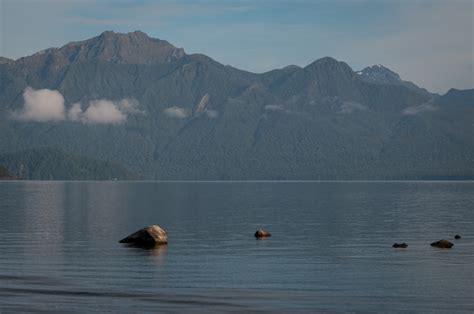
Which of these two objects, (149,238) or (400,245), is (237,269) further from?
(400,245)

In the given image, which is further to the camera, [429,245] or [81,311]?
[429,245]

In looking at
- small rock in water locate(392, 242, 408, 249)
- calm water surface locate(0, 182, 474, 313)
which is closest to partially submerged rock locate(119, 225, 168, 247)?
calm water surface locate(0, 182, 474, 313)

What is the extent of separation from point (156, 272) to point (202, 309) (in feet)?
51.1

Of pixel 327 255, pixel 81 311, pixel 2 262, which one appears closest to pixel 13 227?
pixel 2 262

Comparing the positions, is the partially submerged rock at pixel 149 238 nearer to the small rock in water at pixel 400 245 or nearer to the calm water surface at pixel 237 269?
the calm water surface at pixel 237 269

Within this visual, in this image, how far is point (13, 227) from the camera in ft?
324

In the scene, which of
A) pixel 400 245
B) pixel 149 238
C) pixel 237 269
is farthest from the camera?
pixel 149 238

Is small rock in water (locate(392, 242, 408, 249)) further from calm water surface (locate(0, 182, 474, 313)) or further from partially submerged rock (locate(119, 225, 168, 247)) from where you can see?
partially submerged rock (locate(119, 225, 168, 247))

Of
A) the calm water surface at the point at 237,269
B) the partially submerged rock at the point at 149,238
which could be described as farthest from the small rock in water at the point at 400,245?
the partially submerged rock at the point at 149,238

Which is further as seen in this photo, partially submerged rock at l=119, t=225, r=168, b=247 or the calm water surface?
partially submerged rock at l=119, t=225, r=168, b=247

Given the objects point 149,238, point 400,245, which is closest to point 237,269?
point 149,238

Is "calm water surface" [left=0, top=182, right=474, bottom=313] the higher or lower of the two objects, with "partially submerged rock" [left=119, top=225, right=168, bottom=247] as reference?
lower

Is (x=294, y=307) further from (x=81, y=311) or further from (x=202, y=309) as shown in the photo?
(x=81, y=311)

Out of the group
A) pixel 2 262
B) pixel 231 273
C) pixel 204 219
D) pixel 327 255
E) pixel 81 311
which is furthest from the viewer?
pixel 204 219
